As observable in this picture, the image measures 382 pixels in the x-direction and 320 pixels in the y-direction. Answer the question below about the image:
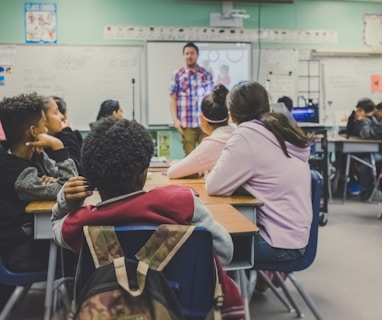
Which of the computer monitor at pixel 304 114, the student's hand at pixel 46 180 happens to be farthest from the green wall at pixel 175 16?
the student's hand at pixel 46 180

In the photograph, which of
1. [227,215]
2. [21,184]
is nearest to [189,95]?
[21,184]

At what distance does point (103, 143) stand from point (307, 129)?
13.6 feet

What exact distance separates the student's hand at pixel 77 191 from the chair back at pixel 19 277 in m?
0.79

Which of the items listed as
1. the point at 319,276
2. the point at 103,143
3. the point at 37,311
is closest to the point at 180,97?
the point at 319,276

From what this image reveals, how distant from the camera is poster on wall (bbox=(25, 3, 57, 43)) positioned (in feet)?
20.4

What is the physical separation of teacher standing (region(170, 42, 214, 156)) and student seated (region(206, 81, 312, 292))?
11.1 feet

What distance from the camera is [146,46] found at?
646 centimetres

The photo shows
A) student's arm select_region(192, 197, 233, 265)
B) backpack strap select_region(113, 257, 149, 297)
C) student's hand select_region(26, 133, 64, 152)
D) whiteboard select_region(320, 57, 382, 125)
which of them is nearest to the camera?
backpack strap select_region(113, 257, 149, 297)

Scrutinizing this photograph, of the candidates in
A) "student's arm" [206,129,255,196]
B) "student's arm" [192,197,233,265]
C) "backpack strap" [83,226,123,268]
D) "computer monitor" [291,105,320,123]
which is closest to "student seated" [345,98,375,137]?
"computer monitor" [291,105,320,123]

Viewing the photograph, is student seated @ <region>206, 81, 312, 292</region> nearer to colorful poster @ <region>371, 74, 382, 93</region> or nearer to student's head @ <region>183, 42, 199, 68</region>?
student's head @ <region>183, 42, 199, 68</region>

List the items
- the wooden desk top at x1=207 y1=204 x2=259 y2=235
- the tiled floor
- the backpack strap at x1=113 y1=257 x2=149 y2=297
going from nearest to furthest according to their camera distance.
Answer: the backpack strap at x1=113 y1=257 x2=149 y2=297
the wooden desk top at x1=207 y1=204 x2=259 y2=235
the tiled floor

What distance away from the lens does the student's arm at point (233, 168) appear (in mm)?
2227

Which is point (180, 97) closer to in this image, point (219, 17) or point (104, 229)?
point (219, 17)

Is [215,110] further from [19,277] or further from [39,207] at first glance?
[19,277]
